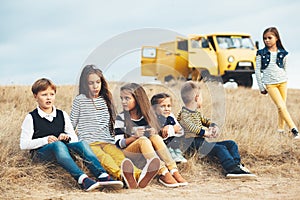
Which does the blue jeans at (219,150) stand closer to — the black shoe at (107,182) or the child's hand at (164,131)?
the child's hand at (164,131)

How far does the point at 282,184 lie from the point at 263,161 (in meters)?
0.79

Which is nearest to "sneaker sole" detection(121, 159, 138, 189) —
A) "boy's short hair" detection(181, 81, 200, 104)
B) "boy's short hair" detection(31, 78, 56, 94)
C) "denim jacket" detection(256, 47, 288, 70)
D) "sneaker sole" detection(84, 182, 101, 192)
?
"sneaker sole" detection(84, 182, 101, 192)

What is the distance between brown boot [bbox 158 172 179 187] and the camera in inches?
159

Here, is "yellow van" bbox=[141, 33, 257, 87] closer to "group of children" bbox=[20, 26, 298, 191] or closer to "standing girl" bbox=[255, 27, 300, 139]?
"standing girl" bbox=[255, 27, 300, 139]

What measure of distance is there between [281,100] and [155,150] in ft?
9.13

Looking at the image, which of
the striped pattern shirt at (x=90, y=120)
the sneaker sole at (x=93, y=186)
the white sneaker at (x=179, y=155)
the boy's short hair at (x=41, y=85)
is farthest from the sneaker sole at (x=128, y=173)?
the boy's short hair at (x=41, y=85)

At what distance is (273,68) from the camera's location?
20.8ft

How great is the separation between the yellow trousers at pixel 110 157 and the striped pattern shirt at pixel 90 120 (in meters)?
0.11

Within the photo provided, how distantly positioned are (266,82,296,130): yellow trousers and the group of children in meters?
1.78

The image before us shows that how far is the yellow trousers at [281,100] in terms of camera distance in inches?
243

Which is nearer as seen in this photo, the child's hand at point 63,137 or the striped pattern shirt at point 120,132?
the child's hand at point 63,137

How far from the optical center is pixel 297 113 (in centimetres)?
838

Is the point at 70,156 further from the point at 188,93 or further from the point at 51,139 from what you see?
the point at 188,93

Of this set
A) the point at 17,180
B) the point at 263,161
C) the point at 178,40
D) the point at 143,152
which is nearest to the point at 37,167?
the point at 17,180
